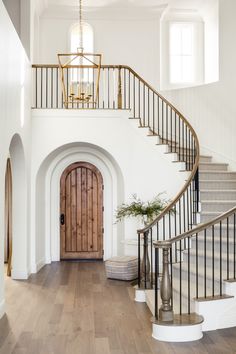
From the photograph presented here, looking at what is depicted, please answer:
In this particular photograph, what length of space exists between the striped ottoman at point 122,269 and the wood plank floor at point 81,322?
0.57ft

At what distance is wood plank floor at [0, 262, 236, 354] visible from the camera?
512 cm

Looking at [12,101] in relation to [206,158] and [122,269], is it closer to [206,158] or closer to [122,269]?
[122,269]

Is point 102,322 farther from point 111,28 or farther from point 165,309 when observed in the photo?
point 111,28

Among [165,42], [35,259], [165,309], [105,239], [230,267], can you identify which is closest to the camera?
[165,309]

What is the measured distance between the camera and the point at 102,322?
20.0ft

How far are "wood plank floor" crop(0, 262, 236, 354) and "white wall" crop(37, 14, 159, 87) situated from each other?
5.98 meters

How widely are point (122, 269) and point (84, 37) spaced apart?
21.1ft

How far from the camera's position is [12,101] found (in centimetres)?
756

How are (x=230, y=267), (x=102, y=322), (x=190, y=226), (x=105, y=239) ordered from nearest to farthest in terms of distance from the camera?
(x=102, y=322), (x=230, y=267), (x=190, y=226), (x=105, y=239)

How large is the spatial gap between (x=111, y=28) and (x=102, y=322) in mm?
8503

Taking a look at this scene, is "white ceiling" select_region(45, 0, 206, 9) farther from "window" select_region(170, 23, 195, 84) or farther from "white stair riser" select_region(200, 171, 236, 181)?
"white stair riser" select_region(200, 171, 236, 181)

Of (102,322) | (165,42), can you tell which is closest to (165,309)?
(102,322)

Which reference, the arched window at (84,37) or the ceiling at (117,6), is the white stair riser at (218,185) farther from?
the arched window at (84,37)

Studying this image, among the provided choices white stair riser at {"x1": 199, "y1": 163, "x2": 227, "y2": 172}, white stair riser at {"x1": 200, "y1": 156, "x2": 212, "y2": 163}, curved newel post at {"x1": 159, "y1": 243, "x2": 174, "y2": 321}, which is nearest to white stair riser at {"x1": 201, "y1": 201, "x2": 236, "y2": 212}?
white stair riser at {"x1": 199, "y1": 163, "x2": 227, "y2": 172}
